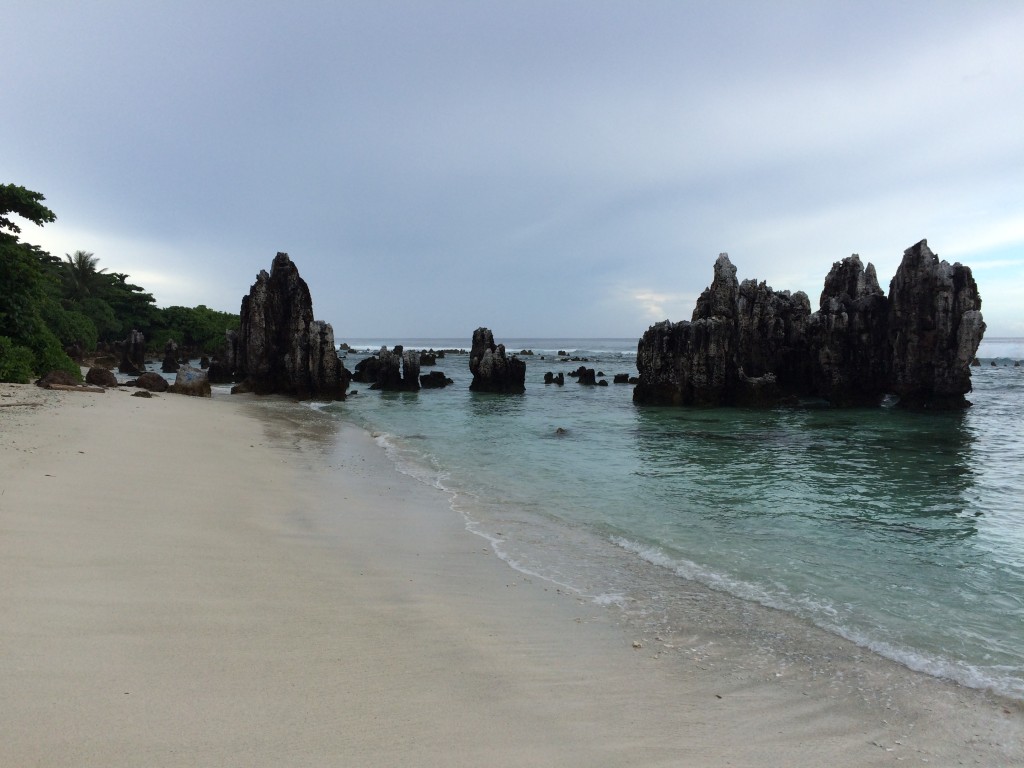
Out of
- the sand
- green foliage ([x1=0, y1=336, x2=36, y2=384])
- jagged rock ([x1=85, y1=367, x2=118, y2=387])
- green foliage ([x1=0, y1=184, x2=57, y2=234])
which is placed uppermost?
green foliage ([x1=0, y1=184, x2=57, y2=234])

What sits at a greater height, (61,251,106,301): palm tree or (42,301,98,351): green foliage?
(61,251,106,301): palm tree

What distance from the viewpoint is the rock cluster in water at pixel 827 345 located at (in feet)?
111

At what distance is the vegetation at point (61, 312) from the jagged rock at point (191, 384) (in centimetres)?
500

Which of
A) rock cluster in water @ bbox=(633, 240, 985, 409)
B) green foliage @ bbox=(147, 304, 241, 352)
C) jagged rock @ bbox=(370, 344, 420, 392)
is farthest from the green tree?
green foliage @ bbox=(147, 304, 241, 352)

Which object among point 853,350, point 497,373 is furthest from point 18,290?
point 853,350

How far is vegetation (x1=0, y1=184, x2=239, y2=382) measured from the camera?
21906mm

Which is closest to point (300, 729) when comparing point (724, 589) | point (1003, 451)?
point (724, 589)

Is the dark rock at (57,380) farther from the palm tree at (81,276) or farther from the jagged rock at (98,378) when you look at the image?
the palm tree at (81,276)

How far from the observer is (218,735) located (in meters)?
2.83

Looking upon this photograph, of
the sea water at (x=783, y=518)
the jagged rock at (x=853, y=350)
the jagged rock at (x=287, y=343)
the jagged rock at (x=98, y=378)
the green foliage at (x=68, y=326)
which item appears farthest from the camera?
the green foliage at (x=68, y=326)

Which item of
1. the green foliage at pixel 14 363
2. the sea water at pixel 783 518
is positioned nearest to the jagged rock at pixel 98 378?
the green foliage at pixel 14 363

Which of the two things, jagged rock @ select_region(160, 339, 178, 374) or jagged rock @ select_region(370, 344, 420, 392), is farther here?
jagged rock @ select_region(160, 339, 178, 374)

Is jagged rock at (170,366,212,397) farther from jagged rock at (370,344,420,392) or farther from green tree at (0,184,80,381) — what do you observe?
jagged rock at (370,344,420,392)

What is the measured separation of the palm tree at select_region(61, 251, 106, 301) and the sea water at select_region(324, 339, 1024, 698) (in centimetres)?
6841
